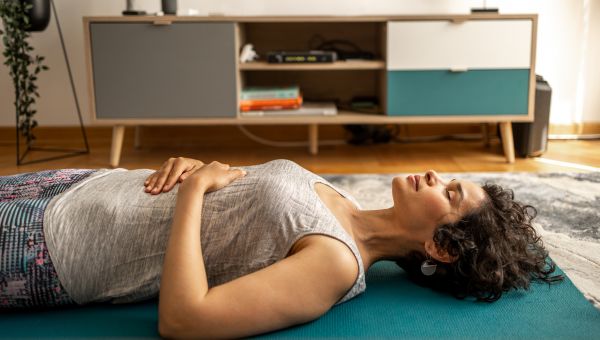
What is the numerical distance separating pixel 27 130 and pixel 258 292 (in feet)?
8.06

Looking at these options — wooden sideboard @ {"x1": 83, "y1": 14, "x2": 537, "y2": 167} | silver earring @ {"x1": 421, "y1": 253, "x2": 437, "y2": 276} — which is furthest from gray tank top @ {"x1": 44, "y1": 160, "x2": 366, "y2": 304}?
wooden sideboard @ {"x1": 83, "y1": 14, "x2": 537, "y2": 167}

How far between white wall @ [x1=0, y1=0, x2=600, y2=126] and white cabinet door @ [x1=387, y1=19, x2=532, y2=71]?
0.43m

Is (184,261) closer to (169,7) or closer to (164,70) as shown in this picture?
(164,70)

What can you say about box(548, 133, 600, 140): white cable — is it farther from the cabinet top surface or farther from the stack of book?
the stack of book

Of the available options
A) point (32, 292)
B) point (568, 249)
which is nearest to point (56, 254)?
point (32, 292)

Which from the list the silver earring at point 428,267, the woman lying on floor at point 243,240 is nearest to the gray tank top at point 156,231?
the woman lying on floor at point 243,240

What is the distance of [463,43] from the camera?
3020 mm

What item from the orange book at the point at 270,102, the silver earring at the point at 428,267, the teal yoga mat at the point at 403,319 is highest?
the orange book at the point at 270,102

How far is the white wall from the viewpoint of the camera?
11.2 feet

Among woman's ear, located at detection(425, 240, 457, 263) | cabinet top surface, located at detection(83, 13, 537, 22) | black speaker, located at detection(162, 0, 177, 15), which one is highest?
black speaker, located at detection(162, 0, 177, 15)

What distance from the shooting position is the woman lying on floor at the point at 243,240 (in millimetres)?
1186

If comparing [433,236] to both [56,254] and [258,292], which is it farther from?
[56,254]

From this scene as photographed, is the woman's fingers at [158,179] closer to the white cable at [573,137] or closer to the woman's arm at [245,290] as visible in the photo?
the woman's arm at [245,290]

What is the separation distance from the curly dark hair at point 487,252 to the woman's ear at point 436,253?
0.01 meters
